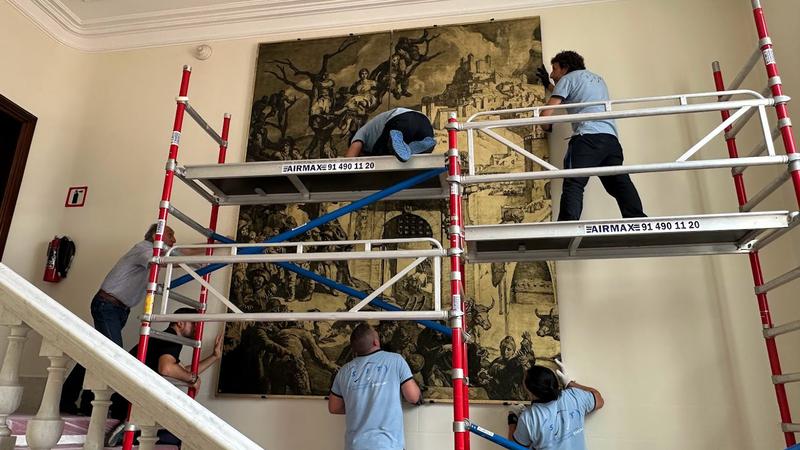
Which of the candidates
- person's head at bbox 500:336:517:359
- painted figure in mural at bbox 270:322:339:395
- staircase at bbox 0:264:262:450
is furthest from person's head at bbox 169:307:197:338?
staircase at bbox 0:264:262:450

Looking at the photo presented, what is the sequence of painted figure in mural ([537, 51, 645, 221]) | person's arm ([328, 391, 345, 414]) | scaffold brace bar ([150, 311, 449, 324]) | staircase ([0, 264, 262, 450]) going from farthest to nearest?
person's arm ([328, 391, 345, 414])
painted figure in mural ([537, 51, 645, 221])
scaffold brace bar ([150, 311, 449, 324])
staircase ([0, 264, 262, 450])

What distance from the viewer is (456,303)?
294 cm

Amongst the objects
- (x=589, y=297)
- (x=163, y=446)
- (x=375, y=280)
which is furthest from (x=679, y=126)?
(x=163, y=446)

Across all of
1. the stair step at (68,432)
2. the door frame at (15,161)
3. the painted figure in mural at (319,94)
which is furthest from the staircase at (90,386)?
the door frame at (15,161)

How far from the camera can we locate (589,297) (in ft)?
13.5

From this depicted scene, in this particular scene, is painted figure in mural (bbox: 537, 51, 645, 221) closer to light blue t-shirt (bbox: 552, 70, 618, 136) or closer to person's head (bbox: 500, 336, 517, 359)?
light blue t-shirt (bbox: 552, 70, 618, 136)

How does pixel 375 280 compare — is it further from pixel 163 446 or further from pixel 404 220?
pixel 163 446

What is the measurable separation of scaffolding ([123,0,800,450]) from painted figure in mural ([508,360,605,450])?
162mm

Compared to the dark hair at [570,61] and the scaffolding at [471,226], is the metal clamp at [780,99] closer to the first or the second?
the scaffolding at [471,226]

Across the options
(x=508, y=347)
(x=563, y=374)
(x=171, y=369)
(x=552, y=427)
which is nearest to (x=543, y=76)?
(x=508, y=347)

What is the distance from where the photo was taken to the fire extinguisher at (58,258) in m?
4.87

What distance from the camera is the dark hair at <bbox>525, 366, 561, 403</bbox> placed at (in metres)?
3.53

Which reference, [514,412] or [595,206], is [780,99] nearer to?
[595,206]

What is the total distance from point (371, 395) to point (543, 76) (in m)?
2.82
